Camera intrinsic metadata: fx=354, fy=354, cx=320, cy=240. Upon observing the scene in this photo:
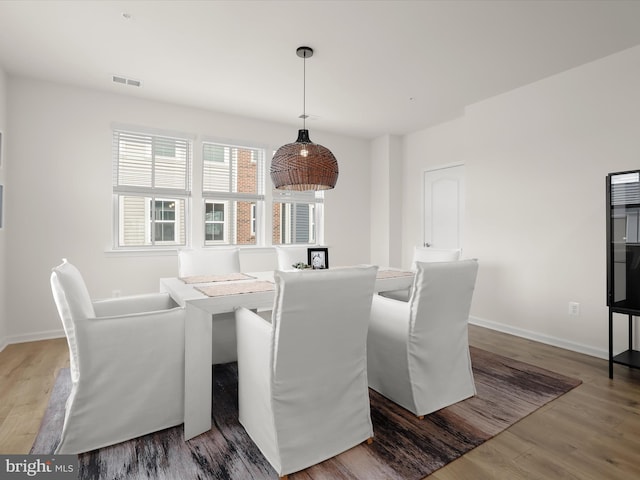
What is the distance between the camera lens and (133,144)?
405 cm

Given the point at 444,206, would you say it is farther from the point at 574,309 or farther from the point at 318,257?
the point at 318,257

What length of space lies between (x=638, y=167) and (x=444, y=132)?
7.52 feet

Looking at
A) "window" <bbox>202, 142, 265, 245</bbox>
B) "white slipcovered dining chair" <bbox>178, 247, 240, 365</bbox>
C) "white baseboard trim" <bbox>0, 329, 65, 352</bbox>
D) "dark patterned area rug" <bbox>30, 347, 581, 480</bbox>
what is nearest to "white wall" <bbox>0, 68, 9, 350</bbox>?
"white baseboard trim" <bbox>0, 329, 65, 352</bbox>

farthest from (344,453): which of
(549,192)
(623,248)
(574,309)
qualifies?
(549,192)

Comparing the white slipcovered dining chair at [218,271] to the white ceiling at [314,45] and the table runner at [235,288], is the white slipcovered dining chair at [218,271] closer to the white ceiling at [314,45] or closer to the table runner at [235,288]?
the table runner at [235,288]

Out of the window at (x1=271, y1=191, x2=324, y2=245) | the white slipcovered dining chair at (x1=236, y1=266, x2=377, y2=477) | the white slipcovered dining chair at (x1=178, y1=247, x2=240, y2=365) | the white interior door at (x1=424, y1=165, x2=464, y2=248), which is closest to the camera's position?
the white slipcovered dining chair at (x1=236, y1=266, x2=377, y2=477)

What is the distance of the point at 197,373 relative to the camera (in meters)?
1.95

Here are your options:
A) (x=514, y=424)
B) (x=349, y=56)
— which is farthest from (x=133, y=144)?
(x=514, y=424)

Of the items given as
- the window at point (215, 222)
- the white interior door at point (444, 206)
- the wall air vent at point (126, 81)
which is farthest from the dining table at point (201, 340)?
the white interior door at point (444, 206)

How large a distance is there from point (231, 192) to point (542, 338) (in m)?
3.93

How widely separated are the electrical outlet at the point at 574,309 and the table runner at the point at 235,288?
2.90m

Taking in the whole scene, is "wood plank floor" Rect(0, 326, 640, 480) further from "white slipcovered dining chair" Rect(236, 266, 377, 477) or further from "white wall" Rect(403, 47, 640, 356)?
"white wall" Rect(403, 47, 640, 356)

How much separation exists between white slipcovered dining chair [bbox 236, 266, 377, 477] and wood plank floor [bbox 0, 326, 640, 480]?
53cm

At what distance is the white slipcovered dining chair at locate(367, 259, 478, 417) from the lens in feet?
6.70
